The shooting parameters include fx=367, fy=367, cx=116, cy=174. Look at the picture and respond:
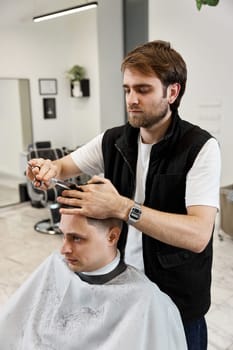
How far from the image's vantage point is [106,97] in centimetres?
495

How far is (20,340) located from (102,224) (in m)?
0.48

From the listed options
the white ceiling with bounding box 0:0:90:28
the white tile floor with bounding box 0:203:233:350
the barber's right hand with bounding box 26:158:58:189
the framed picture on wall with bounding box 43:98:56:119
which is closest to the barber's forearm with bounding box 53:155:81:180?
the barber's right hand with bounding box 26:158:58:189

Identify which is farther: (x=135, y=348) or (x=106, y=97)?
(x=106, y=97)

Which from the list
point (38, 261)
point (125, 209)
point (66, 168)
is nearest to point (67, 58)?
point (38, 261)

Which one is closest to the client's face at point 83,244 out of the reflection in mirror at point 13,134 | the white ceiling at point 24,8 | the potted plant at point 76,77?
the reflection in mirror at point 13,134

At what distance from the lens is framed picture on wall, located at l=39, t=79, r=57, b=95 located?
501 cm

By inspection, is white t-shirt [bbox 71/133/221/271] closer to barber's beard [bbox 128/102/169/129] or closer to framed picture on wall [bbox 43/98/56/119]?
barber's beard [bbox 128/102/169/129]

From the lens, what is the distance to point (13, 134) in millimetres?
4777

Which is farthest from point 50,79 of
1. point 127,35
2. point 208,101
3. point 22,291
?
point 22,291

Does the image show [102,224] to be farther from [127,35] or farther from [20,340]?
[127,35]

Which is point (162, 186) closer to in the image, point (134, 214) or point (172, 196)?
point (172, 196)

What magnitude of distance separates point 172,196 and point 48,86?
14.4 ft

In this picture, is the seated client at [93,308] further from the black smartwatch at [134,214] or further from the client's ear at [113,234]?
the black smartwatch at [134,214]

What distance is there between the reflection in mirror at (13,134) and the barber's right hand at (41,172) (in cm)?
375
